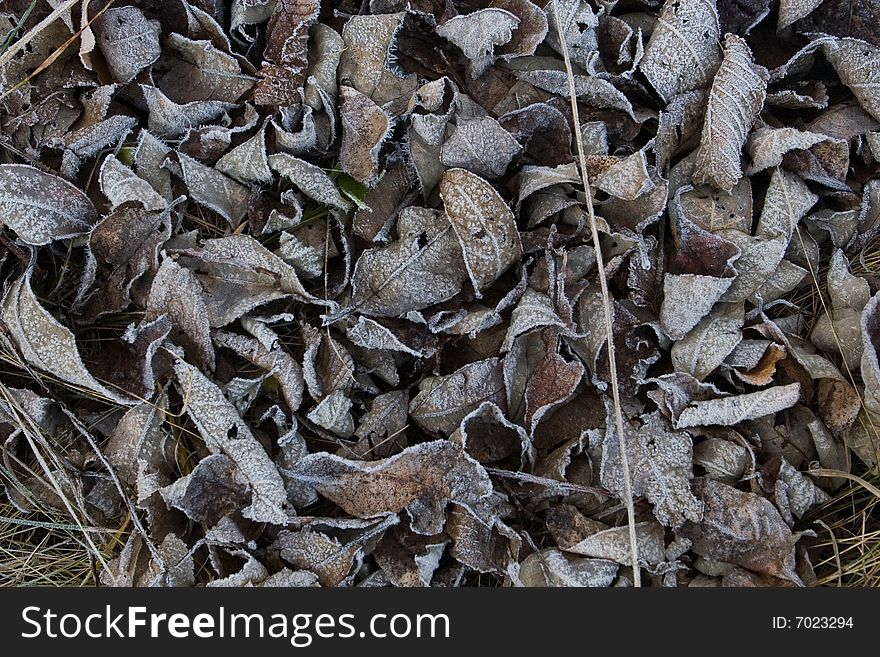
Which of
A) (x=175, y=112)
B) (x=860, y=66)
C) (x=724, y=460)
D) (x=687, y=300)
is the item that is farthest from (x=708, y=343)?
(x=175, y=112)

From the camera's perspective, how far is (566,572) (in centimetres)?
133

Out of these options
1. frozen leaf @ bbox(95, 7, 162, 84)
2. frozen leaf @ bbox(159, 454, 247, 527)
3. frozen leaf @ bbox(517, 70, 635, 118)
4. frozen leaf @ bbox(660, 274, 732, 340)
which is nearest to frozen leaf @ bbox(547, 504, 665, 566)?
Answer: frozen leaf @ bbox(660, 274, 732, 340)

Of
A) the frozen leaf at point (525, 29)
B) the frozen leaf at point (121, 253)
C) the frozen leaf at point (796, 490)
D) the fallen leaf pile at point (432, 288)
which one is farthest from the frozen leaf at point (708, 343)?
the frozen leaf at point (121, 253)

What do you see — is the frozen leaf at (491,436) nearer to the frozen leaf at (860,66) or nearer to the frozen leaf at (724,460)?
the frozen leaf at (724,460)

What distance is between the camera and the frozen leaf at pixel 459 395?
143cm

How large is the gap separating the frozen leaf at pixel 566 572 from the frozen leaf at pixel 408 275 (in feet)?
1.67

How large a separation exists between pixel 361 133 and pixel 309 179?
0.14 meters

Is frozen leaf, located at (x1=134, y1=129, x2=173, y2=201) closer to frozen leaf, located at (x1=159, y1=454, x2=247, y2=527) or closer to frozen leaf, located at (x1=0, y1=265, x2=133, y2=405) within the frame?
frozen leaf, located at (x1=0, y1=265, x2=133, y2=405)

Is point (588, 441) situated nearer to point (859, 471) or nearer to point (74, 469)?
point (859, 471)

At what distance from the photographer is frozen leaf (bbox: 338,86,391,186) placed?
1.49m

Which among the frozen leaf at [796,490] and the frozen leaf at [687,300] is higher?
the frozen leaf at [687,300]

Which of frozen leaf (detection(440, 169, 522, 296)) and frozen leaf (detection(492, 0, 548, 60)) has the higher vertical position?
frozen leaf (detection(492, 0, 548, 60))
